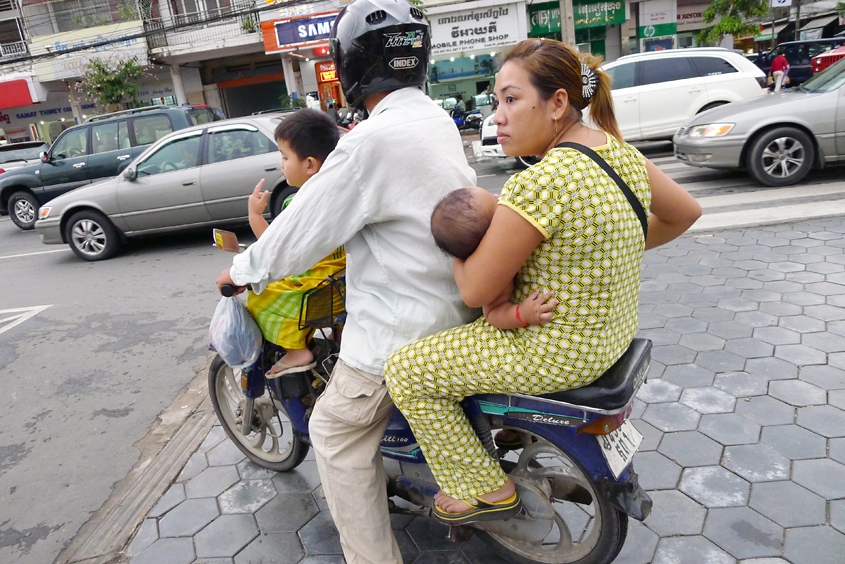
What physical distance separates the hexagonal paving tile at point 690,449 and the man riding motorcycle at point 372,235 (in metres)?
1.47

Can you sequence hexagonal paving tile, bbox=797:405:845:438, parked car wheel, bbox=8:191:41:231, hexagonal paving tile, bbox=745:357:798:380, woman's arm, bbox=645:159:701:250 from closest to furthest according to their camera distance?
woman's arm, bbox=645:159:701:250 → hexagonal paving tile, bbox=797:405:845:438 → hexagonal paving tile, bbox=745:357:798:380 → parked car wheel, bbox=8:191:41:231

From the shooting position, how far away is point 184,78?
2589cm

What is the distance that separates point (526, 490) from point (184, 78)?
2755 cm

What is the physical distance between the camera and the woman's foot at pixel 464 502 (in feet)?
6.49

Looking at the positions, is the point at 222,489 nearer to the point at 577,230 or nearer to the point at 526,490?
the point at 526,490

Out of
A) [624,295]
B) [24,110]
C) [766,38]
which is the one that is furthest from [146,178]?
[766,38]

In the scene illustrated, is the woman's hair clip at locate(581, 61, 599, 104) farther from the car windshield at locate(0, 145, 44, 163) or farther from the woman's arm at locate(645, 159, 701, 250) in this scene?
the car windshield at locate(0, 145, 44, 163)

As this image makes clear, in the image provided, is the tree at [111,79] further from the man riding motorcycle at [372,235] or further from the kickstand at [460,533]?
the kickstand at [460,533]

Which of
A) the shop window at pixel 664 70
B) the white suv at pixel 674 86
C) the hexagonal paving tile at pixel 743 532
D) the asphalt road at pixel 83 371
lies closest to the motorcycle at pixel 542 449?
the hexagonal paving tile at pixel 743 532

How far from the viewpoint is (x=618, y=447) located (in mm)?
1939

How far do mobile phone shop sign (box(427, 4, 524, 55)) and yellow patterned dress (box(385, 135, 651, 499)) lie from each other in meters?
20.8

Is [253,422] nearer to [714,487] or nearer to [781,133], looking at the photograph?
[714,487]

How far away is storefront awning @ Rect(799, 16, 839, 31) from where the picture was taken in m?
24.4

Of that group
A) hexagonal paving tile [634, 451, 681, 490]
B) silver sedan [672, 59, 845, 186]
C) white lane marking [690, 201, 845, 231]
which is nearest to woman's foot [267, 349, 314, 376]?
hexagonal paving tile [634, 451, 681, 490]
